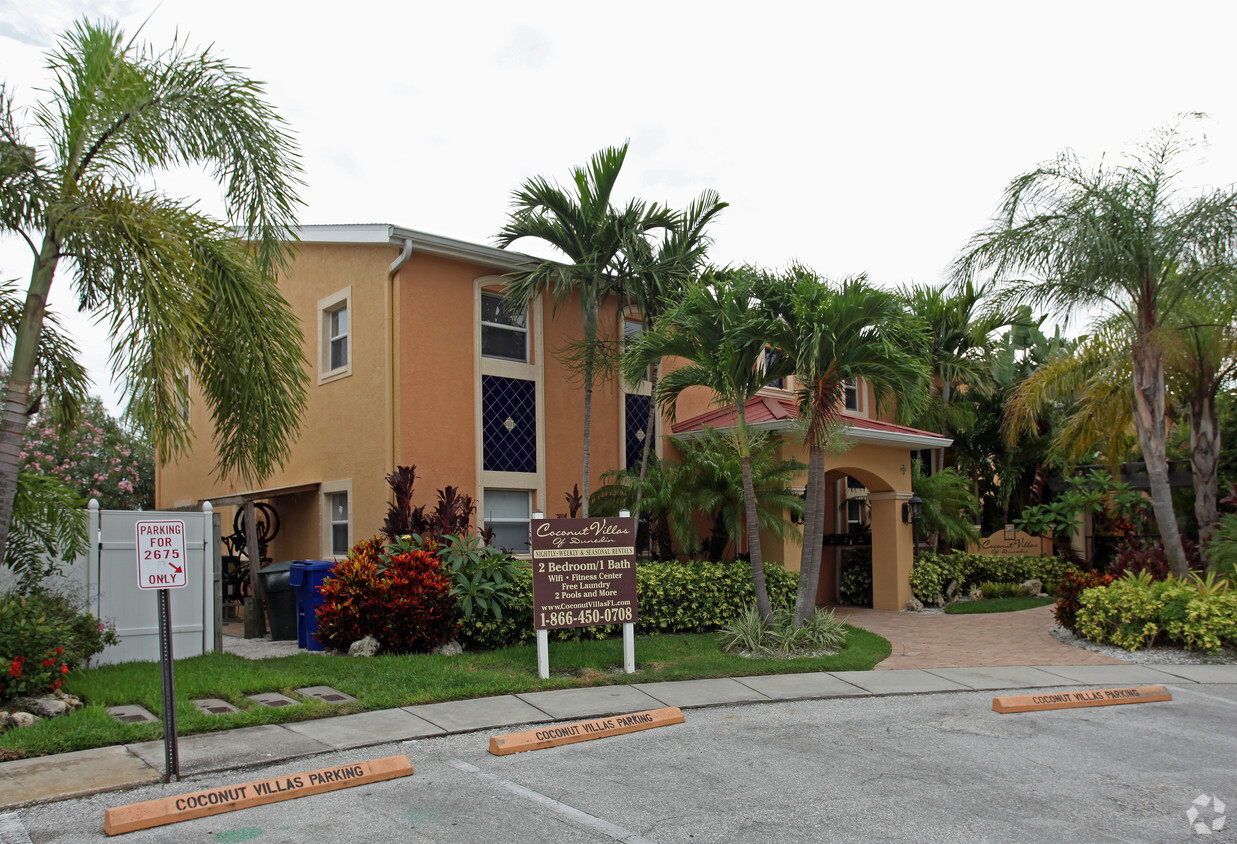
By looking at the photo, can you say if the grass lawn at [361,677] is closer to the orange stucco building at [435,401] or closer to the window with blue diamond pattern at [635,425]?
the orange stucco building at [435,401]

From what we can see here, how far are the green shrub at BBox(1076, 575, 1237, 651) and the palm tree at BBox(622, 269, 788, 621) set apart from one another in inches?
186

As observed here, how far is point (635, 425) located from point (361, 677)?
8.51 metres

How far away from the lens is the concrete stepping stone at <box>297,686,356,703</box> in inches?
331

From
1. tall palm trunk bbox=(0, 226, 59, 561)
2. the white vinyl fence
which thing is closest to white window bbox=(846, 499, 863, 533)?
the white vinyl fence

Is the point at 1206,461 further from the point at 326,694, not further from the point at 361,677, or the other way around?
the point at 326,694

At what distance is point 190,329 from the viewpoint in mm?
8016

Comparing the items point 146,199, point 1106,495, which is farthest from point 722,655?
point 1106,495

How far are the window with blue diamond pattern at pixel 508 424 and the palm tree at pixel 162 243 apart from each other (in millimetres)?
4782

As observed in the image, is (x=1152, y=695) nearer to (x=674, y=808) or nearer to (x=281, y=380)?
(x=674, y=808)

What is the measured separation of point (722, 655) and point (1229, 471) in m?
10.7

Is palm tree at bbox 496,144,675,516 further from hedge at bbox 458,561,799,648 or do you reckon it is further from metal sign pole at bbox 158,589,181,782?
metal sign pole at bbox 158,589,181,782

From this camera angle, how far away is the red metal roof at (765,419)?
15.7 m

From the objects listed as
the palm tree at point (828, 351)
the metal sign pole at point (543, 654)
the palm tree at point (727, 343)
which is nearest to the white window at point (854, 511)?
the palm tree at point (828, 351)

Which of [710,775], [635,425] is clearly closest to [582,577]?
[710,775]
